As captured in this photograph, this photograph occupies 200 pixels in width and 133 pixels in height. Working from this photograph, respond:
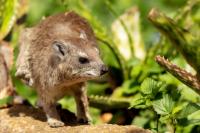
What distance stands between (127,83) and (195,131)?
Result: 1200 mm

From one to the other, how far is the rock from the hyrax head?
37cm

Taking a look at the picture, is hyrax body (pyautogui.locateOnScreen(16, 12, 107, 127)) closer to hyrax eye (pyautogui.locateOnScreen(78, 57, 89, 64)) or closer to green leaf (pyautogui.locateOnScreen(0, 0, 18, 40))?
hyrax eye (pyautogui.locateOnScreen(78, 57, 89, 64))

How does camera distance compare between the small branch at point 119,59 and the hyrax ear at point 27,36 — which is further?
the small branch at point 119,59

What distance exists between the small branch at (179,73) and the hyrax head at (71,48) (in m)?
0.57

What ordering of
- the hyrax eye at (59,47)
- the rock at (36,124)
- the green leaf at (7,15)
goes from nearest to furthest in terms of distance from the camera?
the rock at (36,124)
the hyrax eye at (59,47)
the green leaf at (7,15)

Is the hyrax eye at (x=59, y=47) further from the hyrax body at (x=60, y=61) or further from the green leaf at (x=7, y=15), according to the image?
the green leaf at (x=7, y=15)

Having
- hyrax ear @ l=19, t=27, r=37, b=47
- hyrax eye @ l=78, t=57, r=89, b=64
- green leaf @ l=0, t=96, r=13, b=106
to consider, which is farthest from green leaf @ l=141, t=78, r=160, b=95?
green leaf @ l=0, t=96, r=13, b=106

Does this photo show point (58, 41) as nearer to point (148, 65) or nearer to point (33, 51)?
point (33, 51)

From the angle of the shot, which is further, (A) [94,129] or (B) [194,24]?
(B) [194,24]

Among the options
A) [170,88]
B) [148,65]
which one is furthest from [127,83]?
[170,88]

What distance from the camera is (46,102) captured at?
4715 mm

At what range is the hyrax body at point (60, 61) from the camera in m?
4.49

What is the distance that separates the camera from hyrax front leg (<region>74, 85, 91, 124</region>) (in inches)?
187

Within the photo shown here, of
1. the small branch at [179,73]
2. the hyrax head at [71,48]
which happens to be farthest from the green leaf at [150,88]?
the hyrax head at [71,48]
